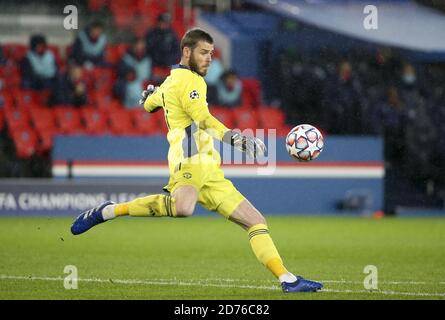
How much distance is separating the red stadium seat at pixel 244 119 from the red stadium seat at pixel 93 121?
2239 millimetres

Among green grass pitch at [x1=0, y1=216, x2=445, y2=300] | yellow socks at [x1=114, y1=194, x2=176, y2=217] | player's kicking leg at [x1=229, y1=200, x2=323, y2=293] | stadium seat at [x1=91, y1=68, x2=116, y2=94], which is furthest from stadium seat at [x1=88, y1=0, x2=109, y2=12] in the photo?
player's kicking leg at [x1=229, y1=200, x2=323, y2=293]

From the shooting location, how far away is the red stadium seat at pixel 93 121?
1816 cm

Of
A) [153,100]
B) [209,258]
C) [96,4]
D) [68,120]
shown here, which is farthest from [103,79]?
[153,100]

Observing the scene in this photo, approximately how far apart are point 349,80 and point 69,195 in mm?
6014

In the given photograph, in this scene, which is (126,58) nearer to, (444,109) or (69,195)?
(69,195)

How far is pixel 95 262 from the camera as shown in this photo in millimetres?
10828

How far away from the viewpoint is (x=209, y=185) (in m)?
8.74

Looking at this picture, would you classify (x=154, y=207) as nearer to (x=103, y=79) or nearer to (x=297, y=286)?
(x=297, y=286)

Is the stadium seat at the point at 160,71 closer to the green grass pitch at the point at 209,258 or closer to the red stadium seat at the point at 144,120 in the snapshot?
the red stadium seat at the point at 144,120

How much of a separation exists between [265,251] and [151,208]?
1.00 metres

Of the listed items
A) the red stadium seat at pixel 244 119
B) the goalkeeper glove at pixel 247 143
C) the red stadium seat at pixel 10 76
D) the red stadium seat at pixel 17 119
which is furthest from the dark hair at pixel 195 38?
the red stadium seat at pixel 10 76

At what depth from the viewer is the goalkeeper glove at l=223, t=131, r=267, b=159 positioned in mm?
8234

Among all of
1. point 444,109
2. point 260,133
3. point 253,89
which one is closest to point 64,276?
point 260,133

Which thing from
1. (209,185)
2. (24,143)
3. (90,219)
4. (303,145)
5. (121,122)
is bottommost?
(90,219)
